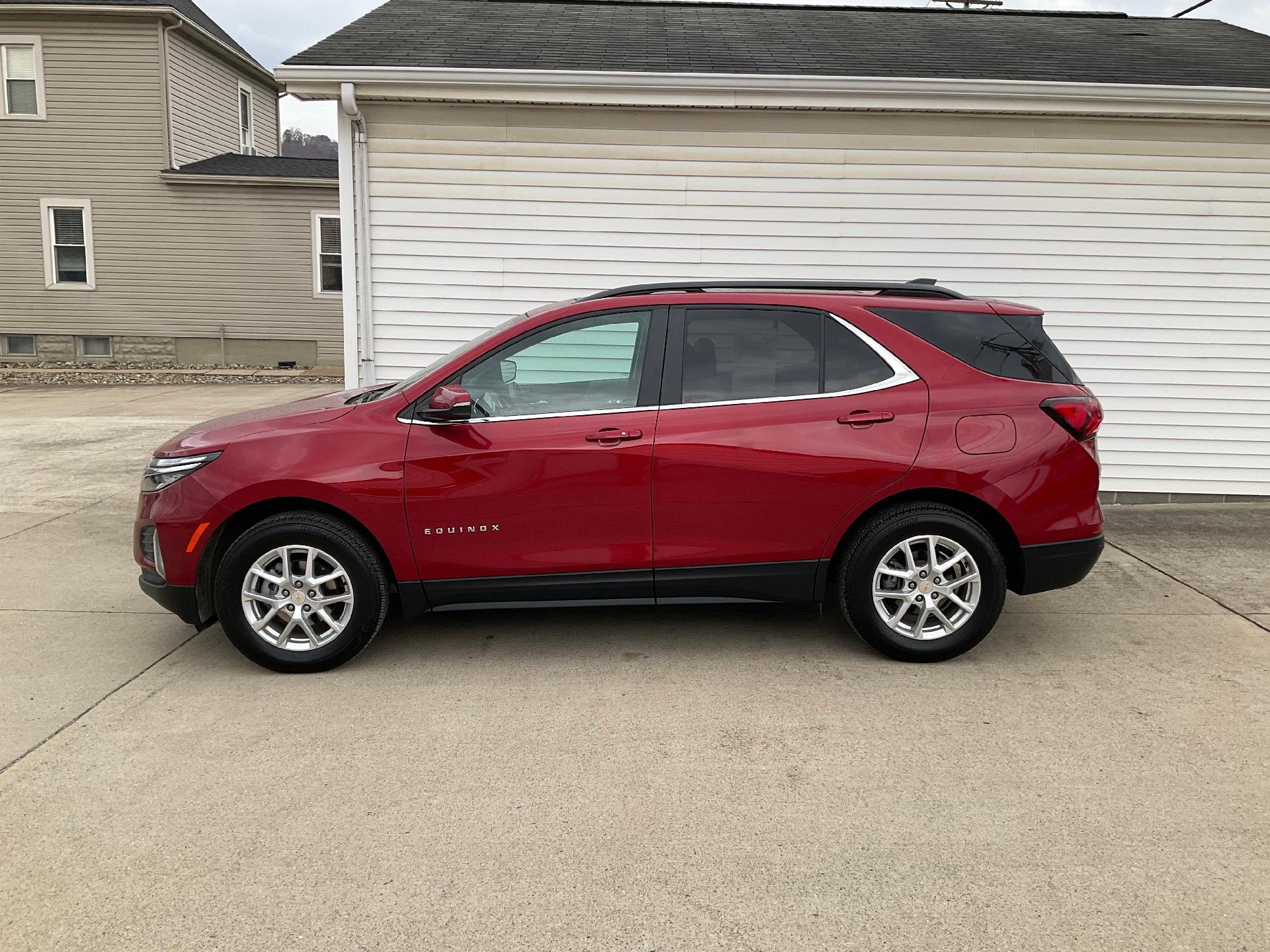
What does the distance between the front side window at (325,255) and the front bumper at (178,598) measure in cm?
1598

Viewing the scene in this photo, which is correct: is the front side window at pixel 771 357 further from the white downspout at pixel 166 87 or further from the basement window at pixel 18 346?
the basement window at pixel 18 346

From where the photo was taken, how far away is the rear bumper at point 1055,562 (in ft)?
15.2

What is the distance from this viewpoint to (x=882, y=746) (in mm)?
3834


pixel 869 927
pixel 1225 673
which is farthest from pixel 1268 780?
pixel 869 927

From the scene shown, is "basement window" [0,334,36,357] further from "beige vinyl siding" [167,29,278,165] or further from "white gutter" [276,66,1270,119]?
"white gutter" [276,66,1270,119]

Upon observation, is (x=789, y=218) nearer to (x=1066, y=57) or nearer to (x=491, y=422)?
(x=1066, y=57)

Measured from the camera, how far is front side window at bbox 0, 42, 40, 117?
19203 millimetres

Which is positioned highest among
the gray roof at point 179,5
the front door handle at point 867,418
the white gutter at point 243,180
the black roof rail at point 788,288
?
the gray roof at point 179,5

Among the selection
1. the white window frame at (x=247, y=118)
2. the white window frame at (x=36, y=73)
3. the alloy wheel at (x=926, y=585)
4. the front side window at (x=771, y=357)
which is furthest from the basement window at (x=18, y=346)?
the alloy wheel at (x=926, y=585)

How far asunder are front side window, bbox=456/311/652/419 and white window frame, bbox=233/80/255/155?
21.2 metres

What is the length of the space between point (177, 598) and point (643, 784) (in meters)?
2.35

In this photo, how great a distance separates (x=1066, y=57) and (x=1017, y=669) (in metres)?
6.01

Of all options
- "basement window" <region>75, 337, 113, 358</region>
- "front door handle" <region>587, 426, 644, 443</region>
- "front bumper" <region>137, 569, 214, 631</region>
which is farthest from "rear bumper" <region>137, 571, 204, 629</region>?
"basement window" <region>75, 337, 113, 358</region>

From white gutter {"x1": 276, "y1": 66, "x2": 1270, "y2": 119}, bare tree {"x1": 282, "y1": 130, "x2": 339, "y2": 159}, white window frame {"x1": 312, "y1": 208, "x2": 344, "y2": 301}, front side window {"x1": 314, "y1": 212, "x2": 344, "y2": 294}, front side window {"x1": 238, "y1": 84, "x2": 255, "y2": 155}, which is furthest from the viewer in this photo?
bare tree {"x1": 282, "y1": 130, "x2": 339, "y2": 159}
